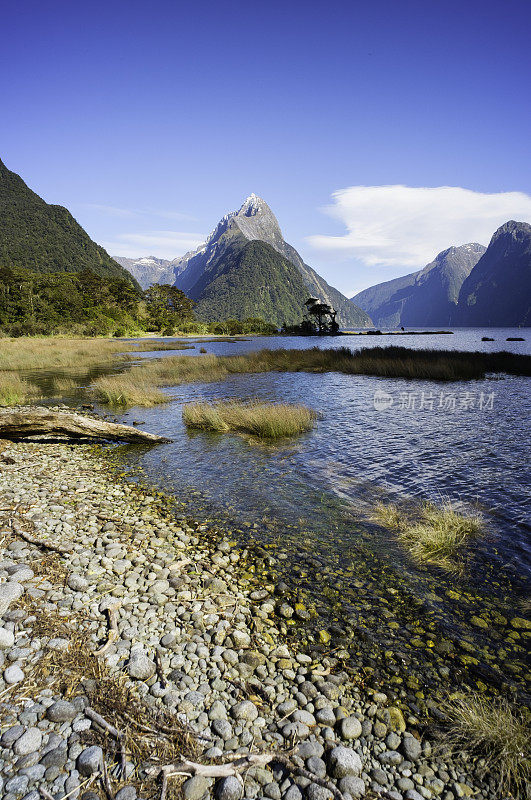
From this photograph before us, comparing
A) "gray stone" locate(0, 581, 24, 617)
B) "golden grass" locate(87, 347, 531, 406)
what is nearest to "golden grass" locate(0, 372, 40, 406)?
"golden grass" locate(87, 347, 531, 406)

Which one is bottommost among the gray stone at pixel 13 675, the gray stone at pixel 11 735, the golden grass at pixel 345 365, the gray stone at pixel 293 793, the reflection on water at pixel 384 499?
the reflection on water at pixel 384 499

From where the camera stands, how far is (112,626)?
14.1 feet

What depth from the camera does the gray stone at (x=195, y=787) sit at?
8.64 ft

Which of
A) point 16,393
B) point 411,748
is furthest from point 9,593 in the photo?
point 16,393

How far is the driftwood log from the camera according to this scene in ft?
40.6

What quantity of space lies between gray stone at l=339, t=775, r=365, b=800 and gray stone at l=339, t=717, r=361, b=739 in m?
0.40

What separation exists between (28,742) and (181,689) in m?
1.29

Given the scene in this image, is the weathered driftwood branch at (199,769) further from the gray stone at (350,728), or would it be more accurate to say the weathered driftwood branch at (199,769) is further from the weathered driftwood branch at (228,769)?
the gray stone at (350,728)

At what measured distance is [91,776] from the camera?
8.84 ft

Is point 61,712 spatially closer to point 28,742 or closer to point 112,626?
point 28,742

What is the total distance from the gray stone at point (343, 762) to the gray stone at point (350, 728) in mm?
220

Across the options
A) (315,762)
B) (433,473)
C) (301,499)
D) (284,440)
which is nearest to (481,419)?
(433,473)

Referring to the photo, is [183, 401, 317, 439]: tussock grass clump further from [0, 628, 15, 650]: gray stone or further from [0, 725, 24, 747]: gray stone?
[0, 725, 24, 747]: gray stone

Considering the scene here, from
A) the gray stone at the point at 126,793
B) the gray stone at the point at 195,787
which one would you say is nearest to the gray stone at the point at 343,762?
the gray stone at the point at 195,787
